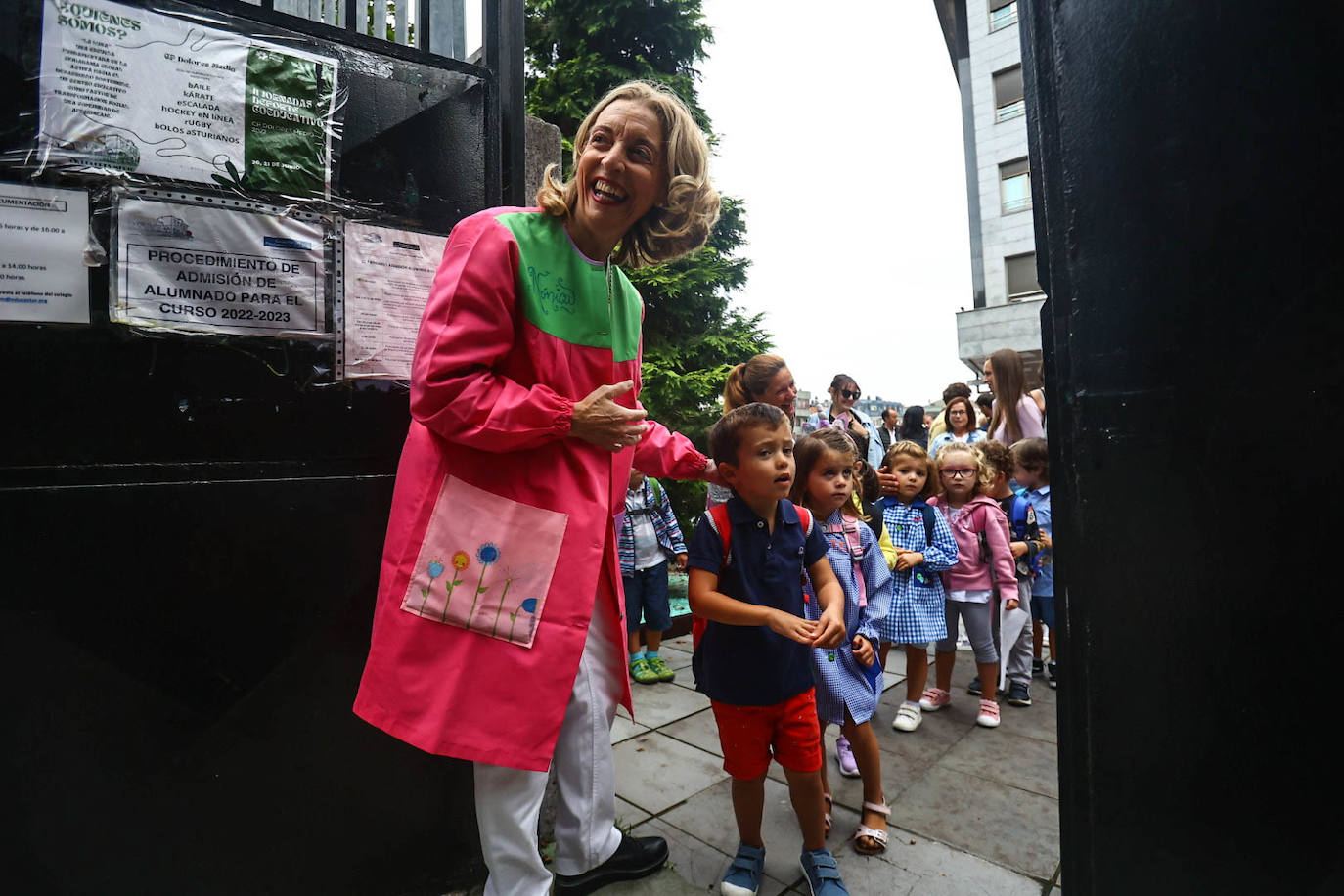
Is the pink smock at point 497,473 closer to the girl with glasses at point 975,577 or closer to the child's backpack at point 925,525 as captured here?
the child's backpack at point 925,525

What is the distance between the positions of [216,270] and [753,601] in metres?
1.71

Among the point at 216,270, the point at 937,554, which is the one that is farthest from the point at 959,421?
the point at 216,270

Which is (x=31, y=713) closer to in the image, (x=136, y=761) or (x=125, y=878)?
(x=136, y=761)

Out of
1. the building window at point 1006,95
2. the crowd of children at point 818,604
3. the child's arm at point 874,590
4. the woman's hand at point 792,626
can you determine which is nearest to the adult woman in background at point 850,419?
the crowd of children at point 818,604

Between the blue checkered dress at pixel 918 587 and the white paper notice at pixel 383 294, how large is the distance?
8.21 ft

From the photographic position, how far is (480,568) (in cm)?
153

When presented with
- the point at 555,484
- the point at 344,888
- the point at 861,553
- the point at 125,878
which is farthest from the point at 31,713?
the point at 861,553

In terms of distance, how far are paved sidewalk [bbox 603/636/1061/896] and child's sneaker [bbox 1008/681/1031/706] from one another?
80mm

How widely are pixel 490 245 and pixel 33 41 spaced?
44.6 inches

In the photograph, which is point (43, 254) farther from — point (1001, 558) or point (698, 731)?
point (1001, 558)

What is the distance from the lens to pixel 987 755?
325 cm

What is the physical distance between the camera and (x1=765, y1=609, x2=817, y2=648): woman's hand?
1776mm

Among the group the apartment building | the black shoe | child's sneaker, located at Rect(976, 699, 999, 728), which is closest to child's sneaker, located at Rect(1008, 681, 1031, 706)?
child's sneaker, located at Rect(976, 699, 999, 728)

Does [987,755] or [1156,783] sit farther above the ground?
[1156,783]
